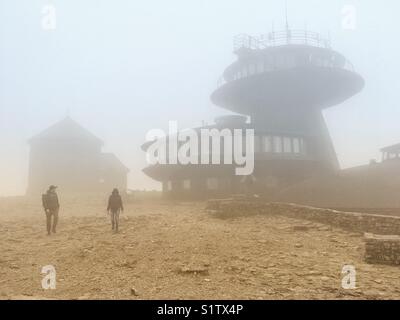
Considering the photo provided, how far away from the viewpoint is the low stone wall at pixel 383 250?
11.3 metres

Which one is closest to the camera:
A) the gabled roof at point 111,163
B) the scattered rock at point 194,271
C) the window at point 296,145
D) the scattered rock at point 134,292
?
the scattered rock at point 134,292

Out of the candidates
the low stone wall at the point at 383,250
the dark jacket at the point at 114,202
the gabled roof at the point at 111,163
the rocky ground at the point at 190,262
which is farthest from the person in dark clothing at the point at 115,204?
the gabled roof at the point at 111,163

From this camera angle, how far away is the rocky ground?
8984 millimetres

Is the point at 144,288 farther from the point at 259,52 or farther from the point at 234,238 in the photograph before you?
the point at 259,52

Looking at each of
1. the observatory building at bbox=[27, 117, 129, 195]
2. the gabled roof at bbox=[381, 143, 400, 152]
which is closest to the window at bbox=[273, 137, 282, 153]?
the gabled roof at bbox=[381, 143, 400, 152]

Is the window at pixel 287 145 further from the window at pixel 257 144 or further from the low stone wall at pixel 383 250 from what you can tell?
the low stone wall at pixel 383 250

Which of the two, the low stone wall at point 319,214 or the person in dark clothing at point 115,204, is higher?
the person in dark clothing at point 115,204

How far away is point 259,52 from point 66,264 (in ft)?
108

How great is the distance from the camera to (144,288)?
30.3 feet

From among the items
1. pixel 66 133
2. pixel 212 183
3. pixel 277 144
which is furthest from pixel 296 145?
pixel 66 133

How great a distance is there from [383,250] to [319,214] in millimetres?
5982

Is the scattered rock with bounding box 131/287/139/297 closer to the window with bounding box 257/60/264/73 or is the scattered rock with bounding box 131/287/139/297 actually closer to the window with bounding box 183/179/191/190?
the window with bounding box 183/179/191/190

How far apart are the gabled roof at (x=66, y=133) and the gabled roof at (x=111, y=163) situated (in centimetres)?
472
